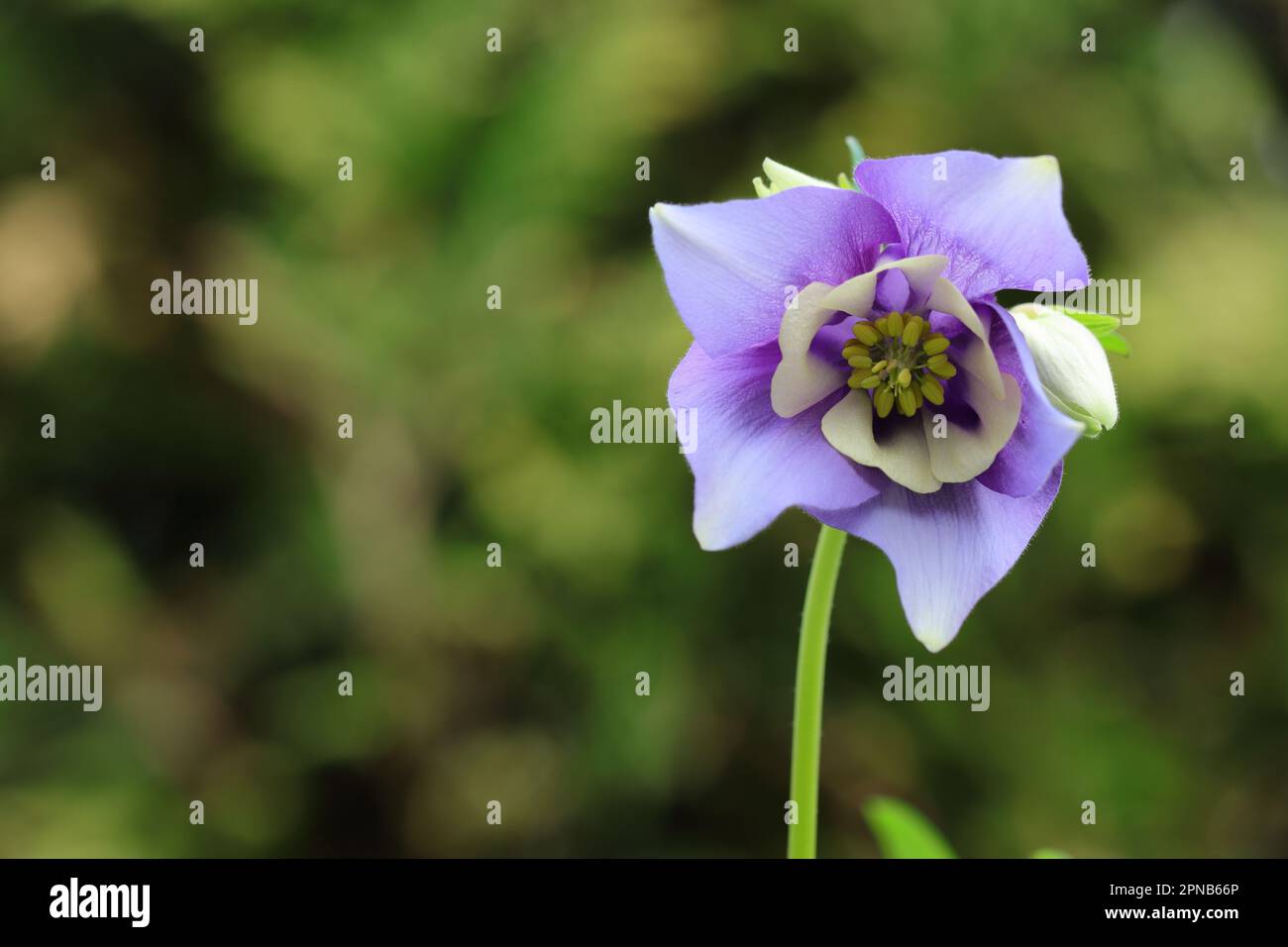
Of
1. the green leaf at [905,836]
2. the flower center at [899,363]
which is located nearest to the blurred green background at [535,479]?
the green leaf at [905,836]

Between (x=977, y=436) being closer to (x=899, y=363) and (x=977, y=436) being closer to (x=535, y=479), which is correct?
(x=899, y=363)

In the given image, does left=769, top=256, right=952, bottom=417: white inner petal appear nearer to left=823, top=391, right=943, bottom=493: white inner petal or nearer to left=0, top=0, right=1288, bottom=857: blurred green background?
left=823, top=391, right=943, bottom=493: white inner petal

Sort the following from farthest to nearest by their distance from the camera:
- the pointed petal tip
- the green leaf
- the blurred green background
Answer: the blurred green background < the green leaf < the pointed petal tip

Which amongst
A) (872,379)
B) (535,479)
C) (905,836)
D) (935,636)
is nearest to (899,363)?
(872,379)

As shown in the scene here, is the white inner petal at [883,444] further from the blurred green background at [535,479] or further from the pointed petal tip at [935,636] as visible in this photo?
the blurred green background at [535,479]

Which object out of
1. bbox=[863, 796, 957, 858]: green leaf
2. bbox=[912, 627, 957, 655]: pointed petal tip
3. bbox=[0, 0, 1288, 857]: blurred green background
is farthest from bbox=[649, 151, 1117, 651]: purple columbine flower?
bbox=[0, 0, 1288, 857]: blurred green background

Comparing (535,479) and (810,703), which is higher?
(535,479)
